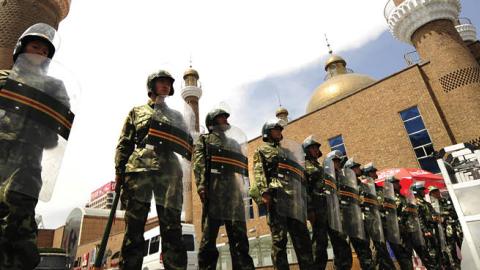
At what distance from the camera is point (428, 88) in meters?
17.7

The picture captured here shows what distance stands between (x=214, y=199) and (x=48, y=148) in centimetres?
182

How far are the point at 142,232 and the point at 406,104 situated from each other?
60.4 ft

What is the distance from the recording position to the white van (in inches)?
387

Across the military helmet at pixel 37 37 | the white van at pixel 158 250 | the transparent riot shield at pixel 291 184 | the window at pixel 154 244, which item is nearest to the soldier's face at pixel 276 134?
the transparent riot shield at pixel 291 184

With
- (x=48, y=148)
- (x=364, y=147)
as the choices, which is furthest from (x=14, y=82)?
(x=364, y=147)

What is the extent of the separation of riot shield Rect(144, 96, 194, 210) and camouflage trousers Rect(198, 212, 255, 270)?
60 centimetres

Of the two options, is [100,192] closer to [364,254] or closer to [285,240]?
[364,254]

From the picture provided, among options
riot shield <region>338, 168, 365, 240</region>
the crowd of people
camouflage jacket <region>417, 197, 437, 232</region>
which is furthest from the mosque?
the crowd of people

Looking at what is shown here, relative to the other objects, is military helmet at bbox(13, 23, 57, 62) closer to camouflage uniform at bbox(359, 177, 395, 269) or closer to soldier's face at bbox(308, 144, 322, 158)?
soldier's face at bbox(308, 144, 322, 158)

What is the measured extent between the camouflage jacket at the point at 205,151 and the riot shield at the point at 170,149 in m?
0.17

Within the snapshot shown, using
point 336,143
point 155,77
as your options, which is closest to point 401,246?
point 155,77

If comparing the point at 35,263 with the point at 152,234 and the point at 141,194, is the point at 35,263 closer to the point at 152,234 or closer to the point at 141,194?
the point at 141,194

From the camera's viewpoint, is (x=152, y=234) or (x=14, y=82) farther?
(x=152, y=234)

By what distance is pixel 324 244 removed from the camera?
482 centimetres
